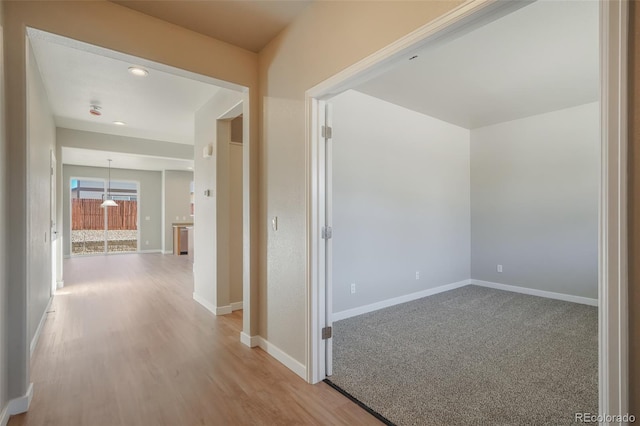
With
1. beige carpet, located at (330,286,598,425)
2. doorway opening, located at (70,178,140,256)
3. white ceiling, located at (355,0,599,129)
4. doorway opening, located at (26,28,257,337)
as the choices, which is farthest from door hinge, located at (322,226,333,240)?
doorway opening, located at (70,178,140,256)

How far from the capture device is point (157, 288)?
514 cm

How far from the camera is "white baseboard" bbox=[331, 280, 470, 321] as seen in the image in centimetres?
369

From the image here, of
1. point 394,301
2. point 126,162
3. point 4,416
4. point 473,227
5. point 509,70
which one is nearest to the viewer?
point 4,416

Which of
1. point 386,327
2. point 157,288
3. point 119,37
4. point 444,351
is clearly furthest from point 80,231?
point 444,351

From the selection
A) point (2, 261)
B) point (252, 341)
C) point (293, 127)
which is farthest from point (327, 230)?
point (2, 261)

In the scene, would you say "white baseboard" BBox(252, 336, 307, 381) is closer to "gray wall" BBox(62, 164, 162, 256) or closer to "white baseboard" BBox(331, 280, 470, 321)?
"white baseboard" BBox(331, 280, 470, 321)

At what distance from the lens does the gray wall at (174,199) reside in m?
9.88

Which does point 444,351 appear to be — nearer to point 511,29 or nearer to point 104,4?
point 511,29

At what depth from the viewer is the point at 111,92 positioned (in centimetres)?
388

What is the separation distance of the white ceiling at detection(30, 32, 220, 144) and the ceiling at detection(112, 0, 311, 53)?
1.43ft

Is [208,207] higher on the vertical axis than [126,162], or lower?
lower

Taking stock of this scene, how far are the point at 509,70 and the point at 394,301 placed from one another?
3123 millimetres

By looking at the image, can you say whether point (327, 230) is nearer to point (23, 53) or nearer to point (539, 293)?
point (23, 53)

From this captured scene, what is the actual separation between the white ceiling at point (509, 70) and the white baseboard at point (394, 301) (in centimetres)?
278
